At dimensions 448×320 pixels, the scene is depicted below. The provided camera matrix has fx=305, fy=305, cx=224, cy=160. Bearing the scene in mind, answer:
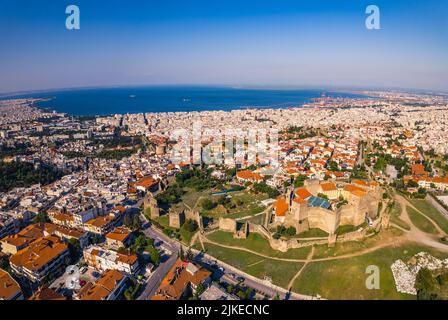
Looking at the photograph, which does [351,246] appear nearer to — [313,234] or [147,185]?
[313,234]

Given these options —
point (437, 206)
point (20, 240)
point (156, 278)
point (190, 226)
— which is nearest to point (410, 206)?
point (437, 206)

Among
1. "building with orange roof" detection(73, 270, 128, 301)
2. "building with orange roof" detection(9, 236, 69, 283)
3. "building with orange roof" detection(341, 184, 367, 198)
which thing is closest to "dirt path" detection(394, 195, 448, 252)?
"building with orange roof" detection(341, 184, 367, 198)

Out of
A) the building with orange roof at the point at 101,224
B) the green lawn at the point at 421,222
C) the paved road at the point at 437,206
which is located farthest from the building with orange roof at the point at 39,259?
the paved road at the point at 437,206

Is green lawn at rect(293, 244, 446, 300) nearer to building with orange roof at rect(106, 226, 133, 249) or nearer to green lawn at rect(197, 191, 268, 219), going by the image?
green lawn at rect(197, 191, 268, 219)

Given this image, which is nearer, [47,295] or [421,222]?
[47,295]
